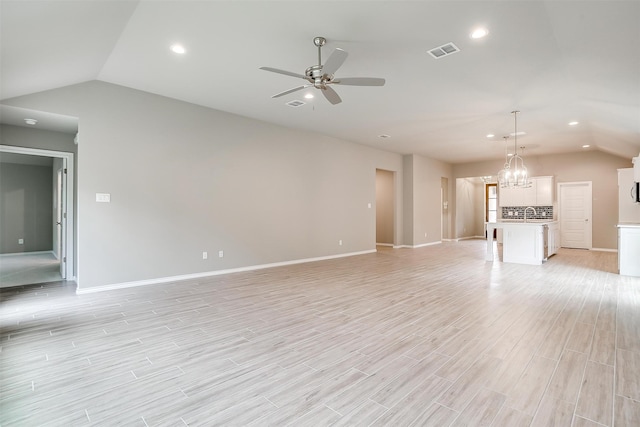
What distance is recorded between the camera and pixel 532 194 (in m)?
10.2

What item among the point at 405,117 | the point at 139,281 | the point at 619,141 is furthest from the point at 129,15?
the point at 619,141

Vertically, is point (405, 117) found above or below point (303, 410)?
above

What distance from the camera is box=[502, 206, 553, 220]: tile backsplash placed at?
1006 centimetres

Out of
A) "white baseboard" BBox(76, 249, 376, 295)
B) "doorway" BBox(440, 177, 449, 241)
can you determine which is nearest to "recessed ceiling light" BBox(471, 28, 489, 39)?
"white baseboard" BBox(76, 249, 376, 295)

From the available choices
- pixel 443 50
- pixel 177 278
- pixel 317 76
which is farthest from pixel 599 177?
pixel 177 278

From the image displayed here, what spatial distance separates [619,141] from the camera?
7168 millimetres

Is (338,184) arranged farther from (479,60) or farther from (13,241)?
(13,241)

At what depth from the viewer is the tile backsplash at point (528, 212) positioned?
10062 mm

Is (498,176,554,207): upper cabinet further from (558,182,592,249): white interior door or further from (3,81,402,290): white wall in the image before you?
(3,81,402,290): white wall

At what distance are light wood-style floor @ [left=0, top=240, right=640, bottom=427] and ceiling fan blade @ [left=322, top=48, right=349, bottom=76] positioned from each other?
2.61m

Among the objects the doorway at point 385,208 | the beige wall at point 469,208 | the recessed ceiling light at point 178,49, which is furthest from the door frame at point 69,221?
the beige wall at point 469,208

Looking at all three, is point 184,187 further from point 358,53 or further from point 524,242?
point 524,242

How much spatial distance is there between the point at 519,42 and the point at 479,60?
1.58 ft

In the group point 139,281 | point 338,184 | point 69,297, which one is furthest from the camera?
point 338,184
